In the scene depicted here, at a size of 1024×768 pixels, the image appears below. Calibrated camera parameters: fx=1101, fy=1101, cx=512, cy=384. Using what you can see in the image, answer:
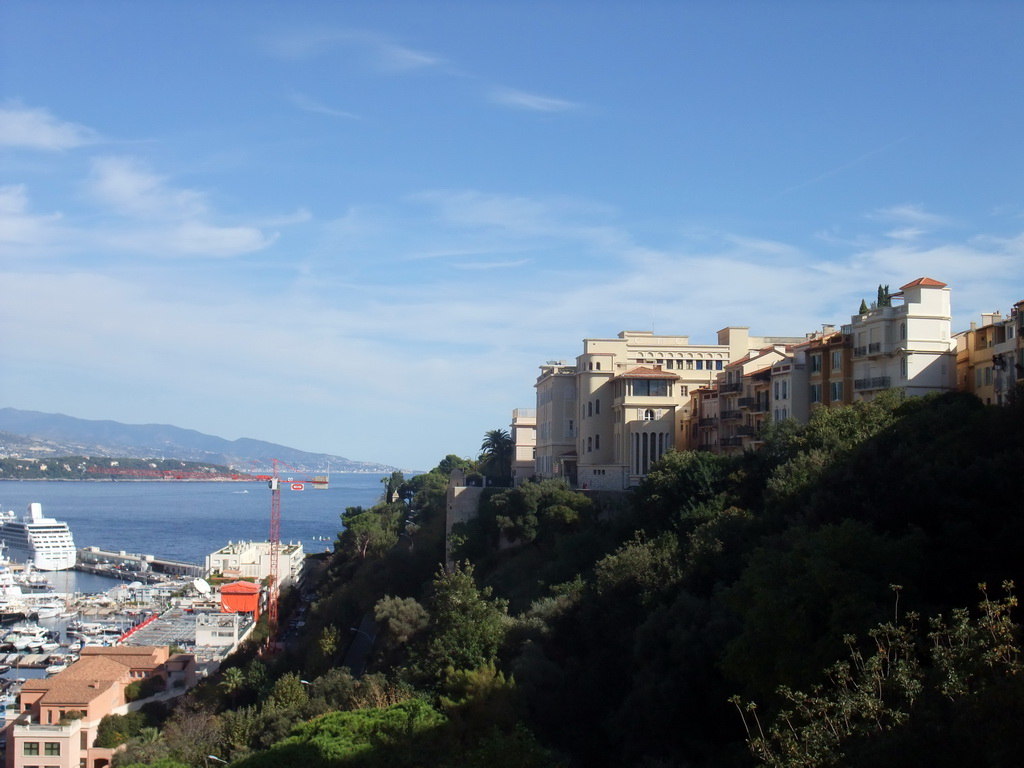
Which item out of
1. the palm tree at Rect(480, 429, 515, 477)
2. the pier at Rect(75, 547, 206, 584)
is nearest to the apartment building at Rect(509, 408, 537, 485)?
the palm tree at Rect(480, 429, 515, 477)

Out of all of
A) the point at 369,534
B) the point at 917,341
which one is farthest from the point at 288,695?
the point at 369,534

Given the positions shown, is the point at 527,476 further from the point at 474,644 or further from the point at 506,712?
the point at 506,712

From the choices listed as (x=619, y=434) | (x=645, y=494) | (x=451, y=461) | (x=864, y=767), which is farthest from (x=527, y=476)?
(x=864, y=767)

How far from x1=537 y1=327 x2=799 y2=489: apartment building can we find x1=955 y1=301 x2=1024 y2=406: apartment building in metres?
11.7

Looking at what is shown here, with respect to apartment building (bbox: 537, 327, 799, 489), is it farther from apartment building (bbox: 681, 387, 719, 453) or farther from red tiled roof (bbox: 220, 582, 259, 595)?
red tiled roof (bbox: 220, 582, 259, 595)

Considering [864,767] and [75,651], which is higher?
[864,767]

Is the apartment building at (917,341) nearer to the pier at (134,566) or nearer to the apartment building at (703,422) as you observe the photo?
the apartment building at (703,422)

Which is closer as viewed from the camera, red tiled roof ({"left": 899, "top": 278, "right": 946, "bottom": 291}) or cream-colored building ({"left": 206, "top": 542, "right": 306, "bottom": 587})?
red tiled roof ({"left": 899, "top": 278, "right": 946, "bottom": 291})

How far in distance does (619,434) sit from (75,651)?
150 feet

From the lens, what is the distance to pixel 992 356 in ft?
105

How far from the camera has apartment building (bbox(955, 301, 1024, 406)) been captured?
3044 centimetres

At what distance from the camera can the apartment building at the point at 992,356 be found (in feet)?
99.9

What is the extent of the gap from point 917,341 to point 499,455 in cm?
3202

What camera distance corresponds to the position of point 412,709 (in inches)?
1043
